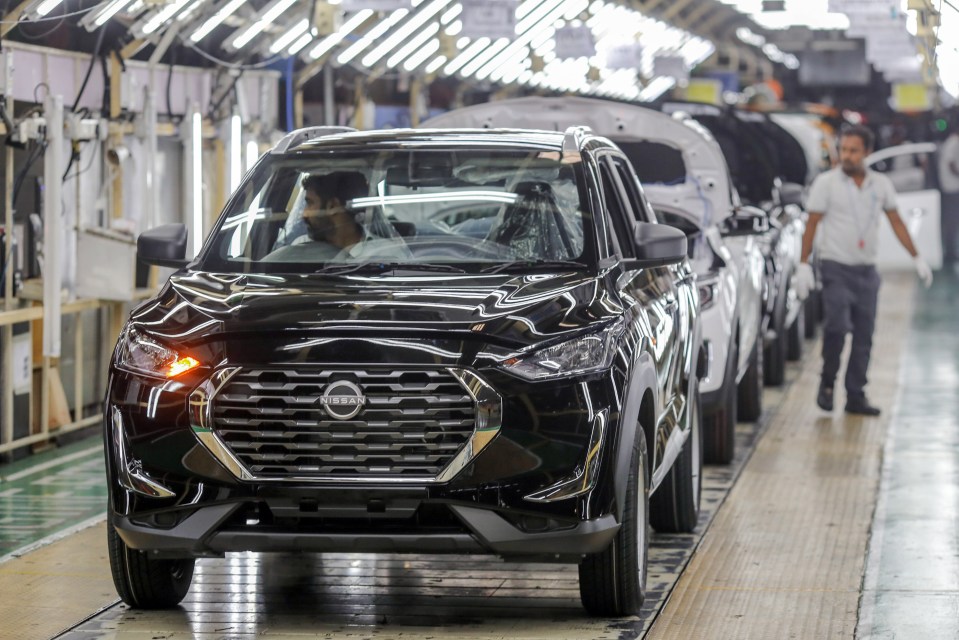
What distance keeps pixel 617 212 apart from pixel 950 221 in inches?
1011

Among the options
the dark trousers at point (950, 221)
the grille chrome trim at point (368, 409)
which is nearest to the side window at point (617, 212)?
the grille chrome trim at point (368, 409)

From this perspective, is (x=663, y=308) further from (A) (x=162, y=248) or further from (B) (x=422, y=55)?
(B) (x=422, y=55)

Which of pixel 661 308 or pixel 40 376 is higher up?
pixel 661 308

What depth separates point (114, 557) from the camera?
6172 millimetres

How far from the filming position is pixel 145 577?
6.26 meters

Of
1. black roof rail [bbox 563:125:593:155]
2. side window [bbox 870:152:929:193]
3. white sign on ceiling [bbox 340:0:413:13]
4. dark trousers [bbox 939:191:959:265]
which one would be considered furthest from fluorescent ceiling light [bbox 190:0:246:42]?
dark trousers [bbox 939:191:959:265]

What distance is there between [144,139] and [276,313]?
651 cm

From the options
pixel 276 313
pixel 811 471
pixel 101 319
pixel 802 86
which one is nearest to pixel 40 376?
pixel 101 319

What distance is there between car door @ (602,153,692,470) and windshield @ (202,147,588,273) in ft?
1.54

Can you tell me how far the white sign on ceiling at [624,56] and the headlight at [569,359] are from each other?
64.8 feet

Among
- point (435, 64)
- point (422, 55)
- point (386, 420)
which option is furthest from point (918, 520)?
point (435, 64)

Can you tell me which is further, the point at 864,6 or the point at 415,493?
the point at 864,6

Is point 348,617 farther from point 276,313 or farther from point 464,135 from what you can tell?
point 464,135

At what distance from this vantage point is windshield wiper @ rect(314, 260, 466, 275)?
20.9 ft
